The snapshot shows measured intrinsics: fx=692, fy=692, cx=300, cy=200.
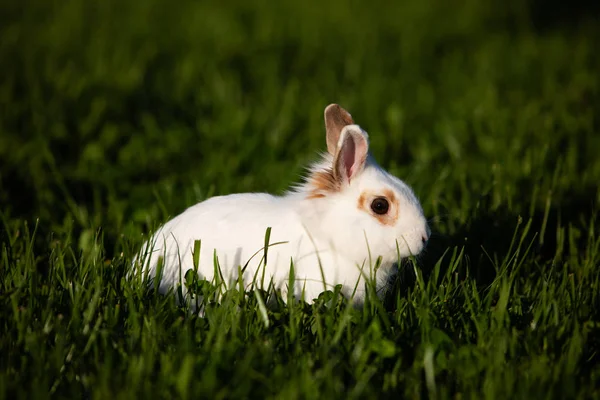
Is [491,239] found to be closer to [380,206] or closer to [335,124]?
[380,206]

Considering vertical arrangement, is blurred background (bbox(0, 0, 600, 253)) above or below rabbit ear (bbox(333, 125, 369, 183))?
above

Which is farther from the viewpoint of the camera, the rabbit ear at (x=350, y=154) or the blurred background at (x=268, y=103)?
the blurred background at (x=268, y=103)

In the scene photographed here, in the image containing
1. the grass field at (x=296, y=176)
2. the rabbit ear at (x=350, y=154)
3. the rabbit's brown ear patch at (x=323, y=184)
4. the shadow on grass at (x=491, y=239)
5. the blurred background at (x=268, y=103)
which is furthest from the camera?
the blurred background at (x=268, y=103)

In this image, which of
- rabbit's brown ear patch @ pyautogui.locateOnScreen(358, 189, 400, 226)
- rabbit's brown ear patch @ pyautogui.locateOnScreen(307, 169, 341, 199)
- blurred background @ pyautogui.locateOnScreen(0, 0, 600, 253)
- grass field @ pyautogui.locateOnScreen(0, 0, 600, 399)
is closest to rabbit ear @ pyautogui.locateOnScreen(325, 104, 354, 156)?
A: rabbit's brown ear patch @ pyautogui.locateOnScreen(307, 169, 341, 199)

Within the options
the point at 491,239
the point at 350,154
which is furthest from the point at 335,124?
the point at 491,239

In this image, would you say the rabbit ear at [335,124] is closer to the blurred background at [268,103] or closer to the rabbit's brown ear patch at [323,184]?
the rabbit's brown ear patch at [323,184]

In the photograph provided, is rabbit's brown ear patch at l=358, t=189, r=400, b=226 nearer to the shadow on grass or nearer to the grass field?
the grass field

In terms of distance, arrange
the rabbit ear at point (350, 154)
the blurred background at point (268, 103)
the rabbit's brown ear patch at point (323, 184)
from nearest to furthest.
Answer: the rabbit ear at point (350, 154)
the rabbit's brown ear patch at point (323, 184)
the blurred background at point (268, 103)

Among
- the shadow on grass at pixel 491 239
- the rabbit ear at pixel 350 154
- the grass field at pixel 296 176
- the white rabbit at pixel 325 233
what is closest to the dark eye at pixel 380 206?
the white rabbit at pixel 325 233
